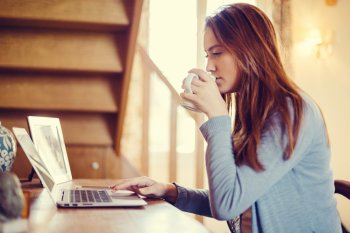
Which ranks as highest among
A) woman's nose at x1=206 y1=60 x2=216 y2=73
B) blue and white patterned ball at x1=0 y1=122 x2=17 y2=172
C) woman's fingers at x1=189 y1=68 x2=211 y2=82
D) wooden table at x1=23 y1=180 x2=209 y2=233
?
Answer: woman's nose at x1=206 y1=60 x2=216 y2=73

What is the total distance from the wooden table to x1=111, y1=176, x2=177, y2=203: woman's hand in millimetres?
123

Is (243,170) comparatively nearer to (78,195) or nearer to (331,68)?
(78,195)

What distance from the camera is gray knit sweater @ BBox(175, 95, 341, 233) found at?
1019 mm

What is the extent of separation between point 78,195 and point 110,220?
0.38 meters

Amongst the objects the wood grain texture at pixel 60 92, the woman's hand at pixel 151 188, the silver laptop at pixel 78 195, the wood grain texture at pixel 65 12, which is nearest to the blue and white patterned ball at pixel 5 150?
the silver laptop at pixel 78 195

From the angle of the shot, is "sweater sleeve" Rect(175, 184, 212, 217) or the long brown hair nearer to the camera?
the long brown hair

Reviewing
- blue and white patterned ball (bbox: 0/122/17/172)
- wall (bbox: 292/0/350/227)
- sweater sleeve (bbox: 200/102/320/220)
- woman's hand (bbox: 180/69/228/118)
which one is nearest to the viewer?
sweater sleeve (bbox: 200/102/320/220)

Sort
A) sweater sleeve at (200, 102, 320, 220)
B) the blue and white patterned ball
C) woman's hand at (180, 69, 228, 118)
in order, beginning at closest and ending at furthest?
sweater sleeve at (200, 102, 320, 220), woman's hand at (180, 69, 228, 118), the blue and white patterned ball

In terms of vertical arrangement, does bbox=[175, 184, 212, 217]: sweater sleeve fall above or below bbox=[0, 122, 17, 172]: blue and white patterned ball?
below

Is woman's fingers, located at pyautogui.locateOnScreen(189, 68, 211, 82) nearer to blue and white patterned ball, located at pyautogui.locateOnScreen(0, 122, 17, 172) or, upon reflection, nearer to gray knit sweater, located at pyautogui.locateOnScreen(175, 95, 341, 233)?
gray knit sweater, located at pyautogui.locateOnScreen(175, 95, 341, 233)

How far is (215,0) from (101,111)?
8.71 feet

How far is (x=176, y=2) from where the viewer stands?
15.5ft

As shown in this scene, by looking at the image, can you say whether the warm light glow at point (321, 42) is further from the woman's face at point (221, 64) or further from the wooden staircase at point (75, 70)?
the woman's face at point (221, 64)

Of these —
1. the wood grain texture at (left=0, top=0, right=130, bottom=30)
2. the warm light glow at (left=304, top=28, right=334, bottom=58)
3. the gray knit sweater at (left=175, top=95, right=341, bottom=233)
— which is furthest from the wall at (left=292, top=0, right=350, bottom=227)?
the gray knit sweater at (left=175, top=95, right=341, bottom=233)
